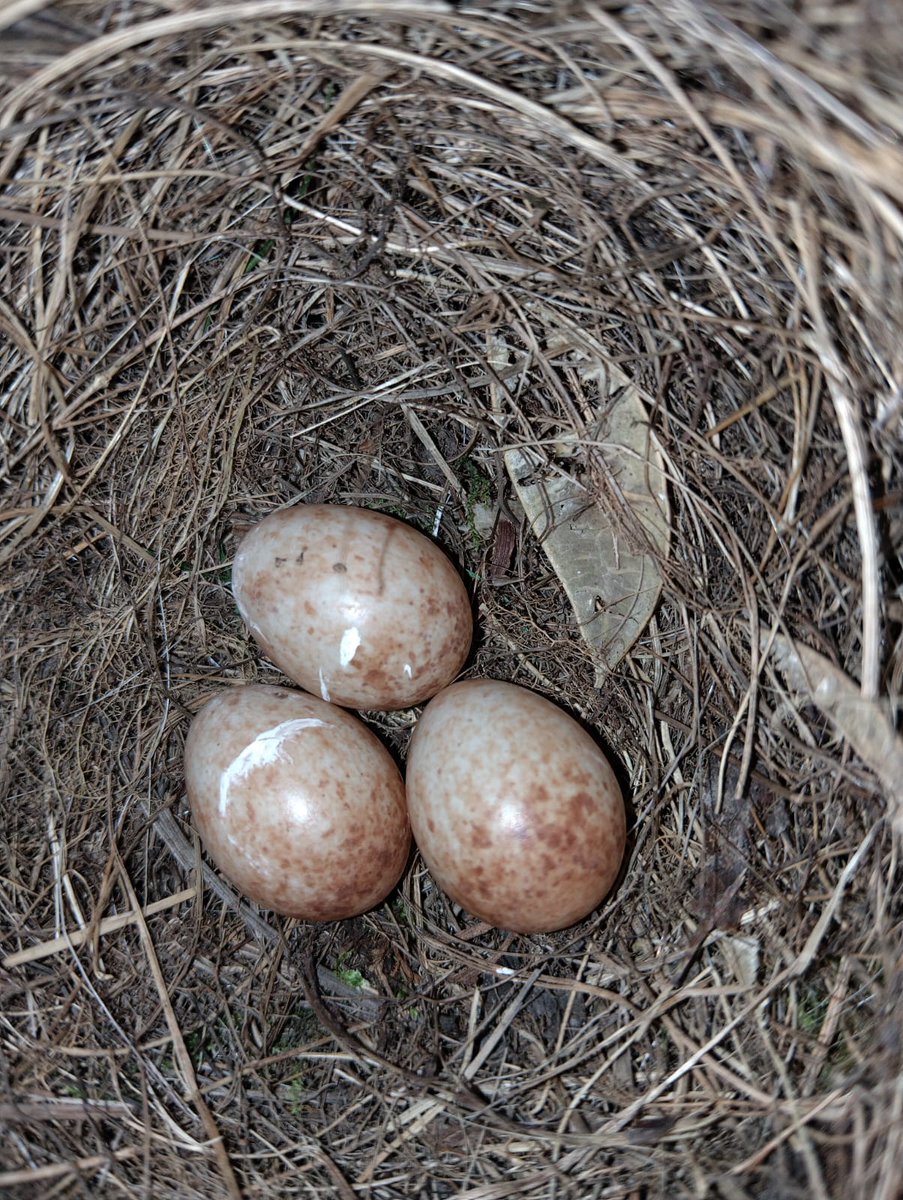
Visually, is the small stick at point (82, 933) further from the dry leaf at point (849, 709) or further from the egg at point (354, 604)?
the dry leaf at point (849, 709)

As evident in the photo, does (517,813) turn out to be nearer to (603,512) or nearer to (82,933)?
(603,512)

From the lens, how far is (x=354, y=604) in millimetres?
1598

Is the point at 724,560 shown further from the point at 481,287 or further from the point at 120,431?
the point at 120,431

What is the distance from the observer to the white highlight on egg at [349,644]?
1607 mm

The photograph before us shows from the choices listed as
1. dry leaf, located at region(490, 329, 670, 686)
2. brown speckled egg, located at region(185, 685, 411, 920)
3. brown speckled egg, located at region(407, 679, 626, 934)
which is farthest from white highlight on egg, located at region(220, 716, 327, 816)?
dry leaf, located at region(490, 329, 670, 686)

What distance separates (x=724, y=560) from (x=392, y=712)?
0.76 m

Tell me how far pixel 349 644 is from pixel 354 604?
0.08 metres

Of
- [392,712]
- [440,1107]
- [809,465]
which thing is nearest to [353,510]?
[392,712]

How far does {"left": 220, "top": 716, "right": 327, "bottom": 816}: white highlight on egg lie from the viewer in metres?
1.58

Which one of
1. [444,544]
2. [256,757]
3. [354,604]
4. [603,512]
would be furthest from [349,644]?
[603,512]

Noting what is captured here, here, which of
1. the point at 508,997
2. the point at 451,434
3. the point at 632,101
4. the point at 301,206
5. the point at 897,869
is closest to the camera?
the point at 632,101

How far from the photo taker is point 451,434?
1.93 metres

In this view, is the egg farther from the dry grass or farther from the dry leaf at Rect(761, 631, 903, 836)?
the dry leaf at Rect(761, 631, 903, 836)

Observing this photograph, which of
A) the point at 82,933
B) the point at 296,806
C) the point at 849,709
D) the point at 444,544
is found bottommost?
the point at 82,933
